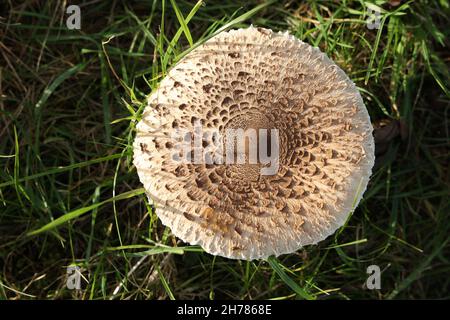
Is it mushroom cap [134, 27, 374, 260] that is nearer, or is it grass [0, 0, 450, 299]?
mushroom cap [134, 27, 374, 260]

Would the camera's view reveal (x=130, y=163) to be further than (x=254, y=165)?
Yes

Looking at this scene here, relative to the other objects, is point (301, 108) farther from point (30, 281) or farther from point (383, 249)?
point (30, 281)

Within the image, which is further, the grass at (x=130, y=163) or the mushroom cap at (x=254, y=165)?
the grass at (x=130, y=163)
